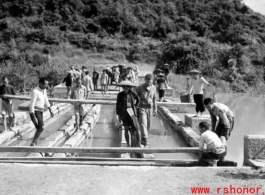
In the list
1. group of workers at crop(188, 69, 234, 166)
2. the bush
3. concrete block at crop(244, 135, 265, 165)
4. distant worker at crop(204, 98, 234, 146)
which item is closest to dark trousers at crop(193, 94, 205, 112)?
group of workers at crop(188, 69, 234, 166)

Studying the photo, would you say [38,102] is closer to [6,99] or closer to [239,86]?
[6,99]

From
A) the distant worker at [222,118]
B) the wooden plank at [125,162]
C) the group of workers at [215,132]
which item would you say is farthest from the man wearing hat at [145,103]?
the distant worker at [222,118]

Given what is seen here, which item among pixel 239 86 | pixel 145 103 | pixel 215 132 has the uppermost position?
pixel 145 103

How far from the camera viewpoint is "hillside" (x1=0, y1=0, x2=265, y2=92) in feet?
99.9

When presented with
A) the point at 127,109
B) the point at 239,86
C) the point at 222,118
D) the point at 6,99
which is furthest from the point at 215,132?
the point at 239,86

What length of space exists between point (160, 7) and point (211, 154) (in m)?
56.5

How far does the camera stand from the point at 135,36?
4838cm

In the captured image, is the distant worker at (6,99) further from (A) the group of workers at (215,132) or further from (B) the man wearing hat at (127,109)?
(A) the group of workers at (215,132)

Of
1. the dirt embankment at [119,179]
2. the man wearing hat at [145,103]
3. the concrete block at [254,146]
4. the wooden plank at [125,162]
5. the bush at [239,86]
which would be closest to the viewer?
the dirt embankment at [119,179]

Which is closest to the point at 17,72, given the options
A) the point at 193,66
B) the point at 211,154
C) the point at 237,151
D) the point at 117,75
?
the point at 117,75

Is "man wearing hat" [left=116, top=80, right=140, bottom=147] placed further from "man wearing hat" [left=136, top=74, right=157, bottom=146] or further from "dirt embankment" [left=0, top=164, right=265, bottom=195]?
"dirt embankment" [left=0, top=164, right=265, bottom=195]

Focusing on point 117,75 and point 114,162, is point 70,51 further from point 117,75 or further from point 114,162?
point 114,162

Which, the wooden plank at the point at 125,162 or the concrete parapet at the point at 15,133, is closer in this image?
the wooden plank at the point at 125,162

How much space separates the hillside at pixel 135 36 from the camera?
30438mm
